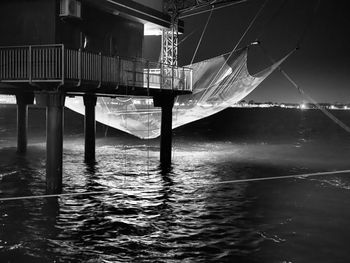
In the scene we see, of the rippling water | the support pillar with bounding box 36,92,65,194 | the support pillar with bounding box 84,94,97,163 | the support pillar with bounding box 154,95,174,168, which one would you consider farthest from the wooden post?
the support pillar with bounding box 36,92,65,194

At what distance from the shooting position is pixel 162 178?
2877cm

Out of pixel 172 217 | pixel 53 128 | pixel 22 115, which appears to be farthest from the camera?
pixel 22 115

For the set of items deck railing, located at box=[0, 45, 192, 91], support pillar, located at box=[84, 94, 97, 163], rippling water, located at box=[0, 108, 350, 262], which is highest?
deck railing, located at box=[0, 45, 192, 91]

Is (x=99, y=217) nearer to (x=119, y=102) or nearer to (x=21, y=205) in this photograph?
(x=21, y=205)

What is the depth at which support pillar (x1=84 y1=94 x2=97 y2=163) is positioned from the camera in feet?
111

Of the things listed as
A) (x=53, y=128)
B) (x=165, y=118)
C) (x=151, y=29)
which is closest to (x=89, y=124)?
(x=165, y=118)

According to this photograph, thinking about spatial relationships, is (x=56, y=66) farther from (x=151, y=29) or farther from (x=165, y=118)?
(x=151, y=29)

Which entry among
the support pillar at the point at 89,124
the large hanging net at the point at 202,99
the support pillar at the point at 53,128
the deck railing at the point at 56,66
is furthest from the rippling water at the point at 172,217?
the deck railing at the point at 56,66

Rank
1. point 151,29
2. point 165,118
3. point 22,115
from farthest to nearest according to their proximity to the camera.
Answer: point 22,115 → point 151,29 → point 165,118

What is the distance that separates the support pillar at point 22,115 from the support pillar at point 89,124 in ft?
18.4

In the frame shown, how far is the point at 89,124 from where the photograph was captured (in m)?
34.5

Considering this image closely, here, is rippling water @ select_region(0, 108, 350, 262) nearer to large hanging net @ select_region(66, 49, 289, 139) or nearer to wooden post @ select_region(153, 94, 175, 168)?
wooden post @ select_region(153, 94, 175, 168)

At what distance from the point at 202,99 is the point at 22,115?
53.0 feet

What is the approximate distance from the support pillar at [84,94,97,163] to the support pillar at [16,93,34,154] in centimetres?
562
